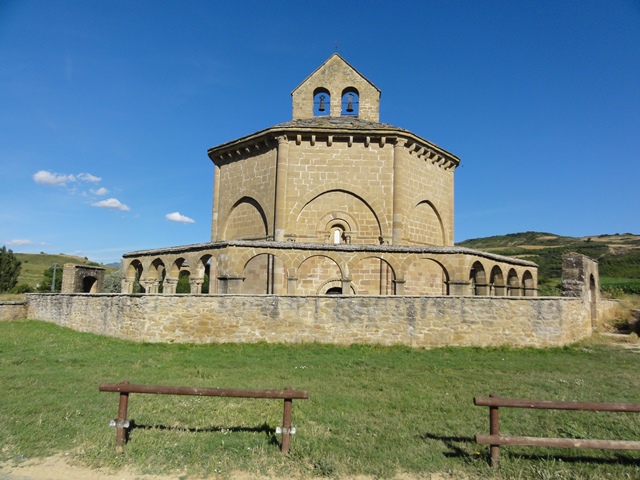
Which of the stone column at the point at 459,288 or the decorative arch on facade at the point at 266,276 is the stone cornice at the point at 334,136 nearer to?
the decorative arch on facade at the point at 266,276

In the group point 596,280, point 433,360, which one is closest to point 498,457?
point 433,360

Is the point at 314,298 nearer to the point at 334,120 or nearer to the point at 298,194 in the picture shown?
the point at 298,194

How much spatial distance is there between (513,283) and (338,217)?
702cm

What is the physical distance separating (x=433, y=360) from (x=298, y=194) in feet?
26.5

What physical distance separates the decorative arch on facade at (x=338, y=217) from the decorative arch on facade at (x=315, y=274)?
0.83 metres

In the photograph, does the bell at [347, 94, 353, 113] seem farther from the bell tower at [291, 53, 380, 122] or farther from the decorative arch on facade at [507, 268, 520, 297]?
the decorative arch on facade at [507, 268, 520, 297]

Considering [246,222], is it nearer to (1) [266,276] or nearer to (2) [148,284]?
(1) [266,276]

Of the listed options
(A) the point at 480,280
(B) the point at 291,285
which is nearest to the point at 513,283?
(A) the point at 480,280

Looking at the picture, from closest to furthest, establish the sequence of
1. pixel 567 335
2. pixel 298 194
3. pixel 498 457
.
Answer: pixel 498 457
pixel 567 335
pixel 298 194

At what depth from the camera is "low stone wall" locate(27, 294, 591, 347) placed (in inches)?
443

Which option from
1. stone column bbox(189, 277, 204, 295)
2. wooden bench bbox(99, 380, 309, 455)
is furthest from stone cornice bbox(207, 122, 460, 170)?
wooden bench bbox(99, 380, 309, 455)

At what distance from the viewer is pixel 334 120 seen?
17.7 metres

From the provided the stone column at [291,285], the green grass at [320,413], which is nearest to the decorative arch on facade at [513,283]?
the green grass at [320,413]

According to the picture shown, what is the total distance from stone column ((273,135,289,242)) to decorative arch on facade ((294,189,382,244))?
619 mm
